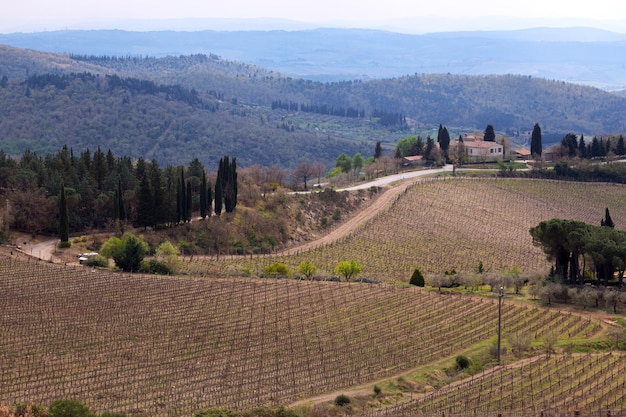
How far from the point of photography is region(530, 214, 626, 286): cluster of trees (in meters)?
51.2

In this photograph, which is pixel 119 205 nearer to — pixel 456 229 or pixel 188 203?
pixel 188 203

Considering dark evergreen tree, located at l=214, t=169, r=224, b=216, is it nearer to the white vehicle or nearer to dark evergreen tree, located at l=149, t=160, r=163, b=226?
dark evergreen tree, located at l=149, t=160, r=163, b=226

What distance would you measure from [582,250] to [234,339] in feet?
75.9

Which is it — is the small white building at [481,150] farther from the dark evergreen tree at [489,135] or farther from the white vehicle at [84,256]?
the white vehicle at [84,256]

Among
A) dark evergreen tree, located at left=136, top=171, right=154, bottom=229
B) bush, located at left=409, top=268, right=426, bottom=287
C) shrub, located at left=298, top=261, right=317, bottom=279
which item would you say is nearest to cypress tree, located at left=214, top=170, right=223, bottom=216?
dark evergreen tree, located at left=136, top=171, right=154, bottom=229

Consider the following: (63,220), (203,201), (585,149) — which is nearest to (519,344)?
(63,220)

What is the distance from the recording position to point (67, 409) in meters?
29.2

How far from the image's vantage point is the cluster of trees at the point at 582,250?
51.2 metres

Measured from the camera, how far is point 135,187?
69812mm

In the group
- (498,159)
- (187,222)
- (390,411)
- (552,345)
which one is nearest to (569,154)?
(498,159)

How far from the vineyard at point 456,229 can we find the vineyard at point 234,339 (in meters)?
8.75

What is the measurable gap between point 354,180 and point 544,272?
157 ft

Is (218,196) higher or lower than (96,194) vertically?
lower

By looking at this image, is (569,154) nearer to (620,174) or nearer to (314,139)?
(620,174)
